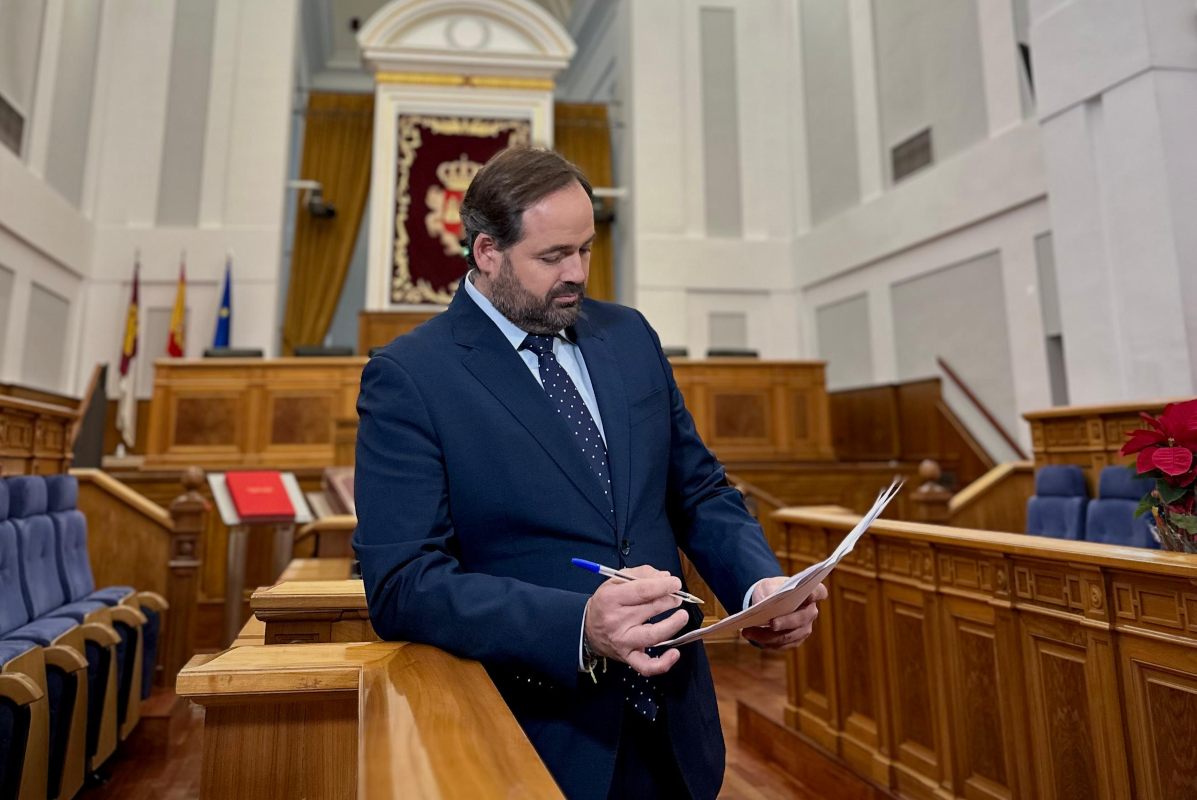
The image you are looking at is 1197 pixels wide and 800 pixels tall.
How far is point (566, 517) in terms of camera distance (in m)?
1.04

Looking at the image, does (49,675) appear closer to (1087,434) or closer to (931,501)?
(931,501)

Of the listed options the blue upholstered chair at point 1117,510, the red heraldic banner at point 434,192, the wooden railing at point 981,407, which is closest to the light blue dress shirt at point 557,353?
the blue upholstered chair at point 1117,510

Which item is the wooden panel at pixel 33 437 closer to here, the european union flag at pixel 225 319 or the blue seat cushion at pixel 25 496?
the blue seat cushion at pixel 25 496

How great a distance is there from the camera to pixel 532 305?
1.12 m

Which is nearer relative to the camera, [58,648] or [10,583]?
[58,648]

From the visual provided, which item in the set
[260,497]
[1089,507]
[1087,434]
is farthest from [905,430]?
[260,497]

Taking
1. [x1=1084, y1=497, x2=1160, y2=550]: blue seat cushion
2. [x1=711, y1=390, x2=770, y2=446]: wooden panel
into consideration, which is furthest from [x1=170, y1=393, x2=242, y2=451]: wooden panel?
[x1=1084, y1=497, x2=1160, y2=550]: blue seat cushion

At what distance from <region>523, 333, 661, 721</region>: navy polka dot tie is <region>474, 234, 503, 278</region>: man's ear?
0.11 m

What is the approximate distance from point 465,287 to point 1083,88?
5.10 metres

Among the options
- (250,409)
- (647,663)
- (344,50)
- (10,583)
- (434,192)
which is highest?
(344,50)

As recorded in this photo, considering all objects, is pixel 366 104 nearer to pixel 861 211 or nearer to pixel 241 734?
pixel 861 211

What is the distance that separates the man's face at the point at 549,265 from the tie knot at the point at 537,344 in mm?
11

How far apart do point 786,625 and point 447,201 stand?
348 inches

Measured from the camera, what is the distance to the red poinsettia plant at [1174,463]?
2.02 metres
